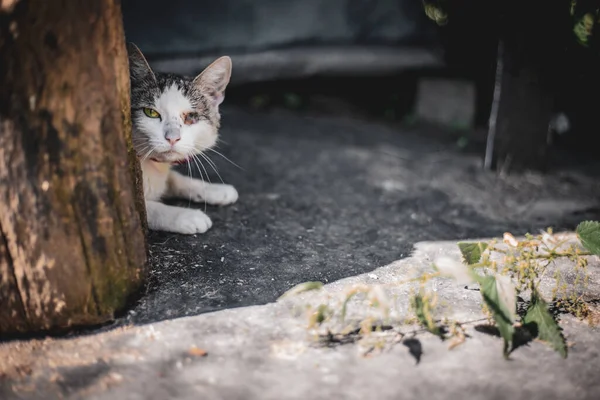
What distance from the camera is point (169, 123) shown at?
2.26 m

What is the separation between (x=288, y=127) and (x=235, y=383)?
10.5 ft

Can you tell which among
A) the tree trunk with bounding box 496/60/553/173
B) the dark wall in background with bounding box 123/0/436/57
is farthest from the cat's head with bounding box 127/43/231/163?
the dark wall in background with bounding box 123/0/436/57

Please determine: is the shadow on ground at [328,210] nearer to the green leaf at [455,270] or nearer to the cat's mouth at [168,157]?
the cat's mouth at [168,157]

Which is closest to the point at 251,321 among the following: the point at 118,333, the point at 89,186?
the point at 118,333

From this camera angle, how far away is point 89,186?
166 centimetres

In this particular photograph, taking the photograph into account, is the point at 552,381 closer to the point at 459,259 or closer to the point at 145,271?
the point at 459,259

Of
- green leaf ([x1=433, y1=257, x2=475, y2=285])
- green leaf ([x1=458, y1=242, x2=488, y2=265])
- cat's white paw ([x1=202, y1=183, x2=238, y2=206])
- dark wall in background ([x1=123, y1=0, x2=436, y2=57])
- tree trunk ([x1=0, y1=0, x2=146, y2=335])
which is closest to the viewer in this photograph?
tree trunk ([x1=0, y1=0, x2=146, y2=335])

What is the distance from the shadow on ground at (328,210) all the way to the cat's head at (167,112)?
0.41 m

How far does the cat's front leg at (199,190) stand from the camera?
2793 mm

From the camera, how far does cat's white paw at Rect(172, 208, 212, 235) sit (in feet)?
7.95

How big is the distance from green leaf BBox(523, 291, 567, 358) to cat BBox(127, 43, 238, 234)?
1408 mm

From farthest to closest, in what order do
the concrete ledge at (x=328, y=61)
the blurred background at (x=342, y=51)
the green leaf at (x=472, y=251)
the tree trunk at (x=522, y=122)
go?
the concrete ledge at (x=328, y=61), the blurred background at (x=342, y=51), the tree trunk at (x=522, y=122), the green leaf at (x=472, y=251)

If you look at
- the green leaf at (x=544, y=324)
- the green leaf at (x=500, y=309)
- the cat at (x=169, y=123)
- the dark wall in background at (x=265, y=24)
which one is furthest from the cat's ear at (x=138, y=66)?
the dark wall in background at (x=265, y=24)

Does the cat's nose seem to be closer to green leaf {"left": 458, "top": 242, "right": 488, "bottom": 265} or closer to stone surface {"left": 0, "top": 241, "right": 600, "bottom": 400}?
stone surface {"left": 0, "top": 241, "right": 600, "bottom": 400}
